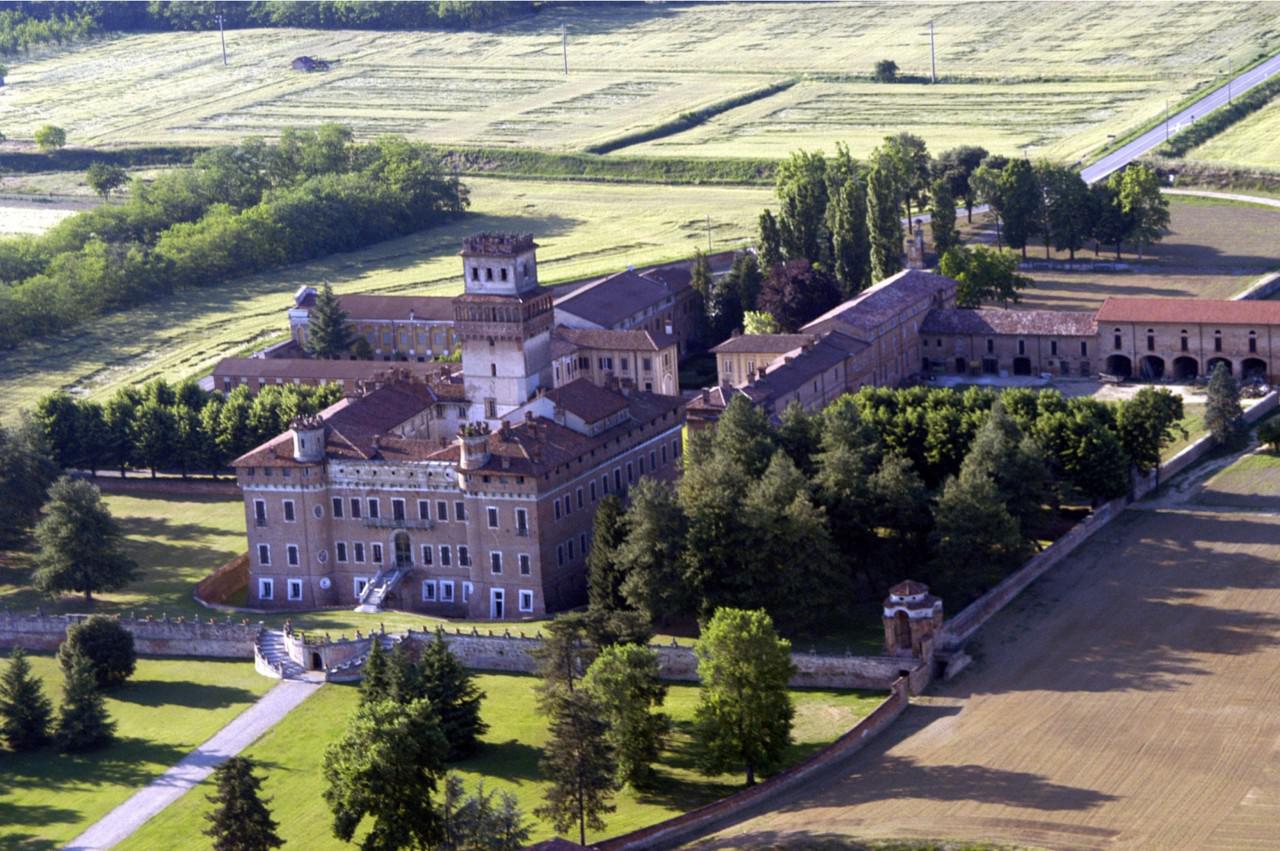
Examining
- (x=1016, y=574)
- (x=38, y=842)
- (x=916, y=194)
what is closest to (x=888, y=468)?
(x=1016, y=574)

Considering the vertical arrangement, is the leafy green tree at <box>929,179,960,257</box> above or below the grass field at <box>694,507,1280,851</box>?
above

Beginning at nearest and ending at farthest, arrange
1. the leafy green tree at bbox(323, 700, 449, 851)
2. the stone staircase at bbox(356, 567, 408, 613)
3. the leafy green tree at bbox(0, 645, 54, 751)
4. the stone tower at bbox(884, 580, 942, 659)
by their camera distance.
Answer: the leafy green tree at bbox(323, 700, 449, 851), the stone tower at bbox(884, 580, 942, 659), the leafy green tree at bbox(0, 645, 54, 751), the stone staircase at bbox(356, 567, 408, 613)

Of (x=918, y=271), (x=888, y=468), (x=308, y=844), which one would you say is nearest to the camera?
(x=308, y=844)

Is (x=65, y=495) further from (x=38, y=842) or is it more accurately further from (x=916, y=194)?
(x=916, y=194)

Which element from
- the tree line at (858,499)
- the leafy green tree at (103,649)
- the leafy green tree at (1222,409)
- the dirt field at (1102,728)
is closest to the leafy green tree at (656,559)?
the tree line at (858,499)

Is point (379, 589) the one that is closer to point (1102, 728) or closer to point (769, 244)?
Result: point (1102, 728)

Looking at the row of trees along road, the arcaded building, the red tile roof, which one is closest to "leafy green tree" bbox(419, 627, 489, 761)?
the row of trees along road

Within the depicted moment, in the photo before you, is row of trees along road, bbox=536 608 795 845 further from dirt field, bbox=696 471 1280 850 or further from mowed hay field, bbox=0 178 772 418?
mowed hay field, bbox=0 178 772 418
